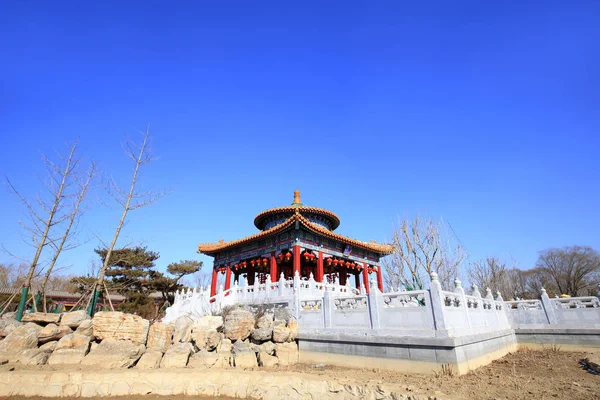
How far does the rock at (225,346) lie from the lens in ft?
29.7

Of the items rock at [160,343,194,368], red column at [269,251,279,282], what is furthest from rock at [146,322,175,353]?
red column at [269,251,279,282]

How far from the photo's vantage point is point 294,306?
10.9 m

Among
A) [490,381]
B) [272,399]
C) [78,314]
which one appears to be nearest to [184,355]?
[272,399]

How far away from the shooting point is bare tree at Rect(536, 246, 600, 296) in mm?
36844

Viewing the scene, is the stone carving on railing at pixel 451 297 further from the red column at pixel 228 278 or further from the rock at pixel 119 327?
the red column at pixel 228 278

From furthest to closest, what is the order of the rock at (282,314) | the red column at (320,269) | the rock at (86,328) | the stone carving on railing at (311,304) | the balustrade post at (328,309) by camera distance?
the red column at (320,269)
the rock at (282,314)
the stone carving on railing at (311,304)
the balustrade post at (328,309)
the rock at (86,328)

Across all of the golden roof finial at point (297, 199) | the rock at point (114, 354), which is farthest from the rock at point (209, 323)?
the golden roof finial at point (297, 199)

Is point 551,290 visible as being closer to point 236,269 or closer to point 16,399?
point 236,269

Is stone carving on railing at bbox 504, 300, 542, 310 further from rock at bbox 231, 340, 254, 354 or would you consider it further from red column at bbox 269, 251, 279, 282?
rock at bbox 231, 340, 254, 354

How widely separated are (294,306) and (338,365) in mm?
2651

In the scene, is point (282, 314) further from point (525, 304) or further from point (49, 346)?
point (525, 304)

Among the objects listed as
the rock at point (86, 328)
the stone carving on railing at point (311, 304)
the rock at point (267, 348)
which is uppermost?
the stone carving on railing at point (311, 304)

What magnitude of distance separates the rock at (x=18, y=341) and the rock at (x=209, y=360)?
4016mm

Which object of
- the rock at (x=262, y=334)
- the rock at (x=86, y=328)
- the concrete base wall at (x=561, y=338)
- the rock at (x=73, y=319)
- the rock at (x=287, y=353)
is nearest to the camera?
the rock at (x=86, y=328)
